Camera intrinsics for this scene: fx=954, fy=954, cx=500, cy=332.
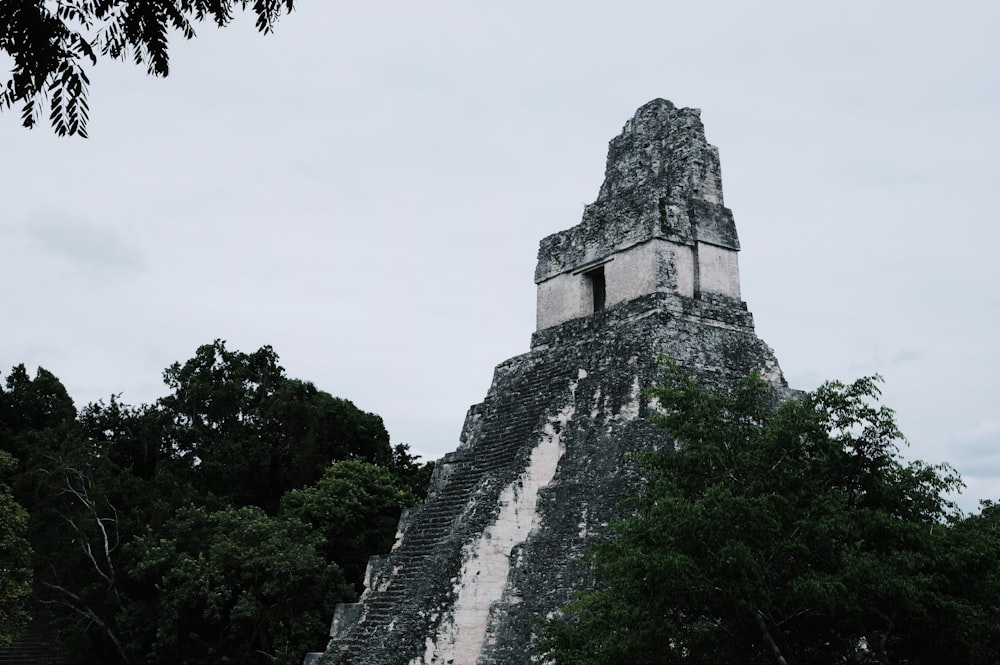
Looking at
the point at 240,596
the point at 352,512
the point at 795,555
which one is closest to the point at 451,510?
the point at 795,555

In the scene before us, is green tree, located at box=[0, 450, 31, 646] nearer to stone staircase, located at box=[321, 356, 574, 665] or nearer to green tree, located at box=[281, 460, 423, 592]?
green tree, located at box=[281, 460, 423, 592]

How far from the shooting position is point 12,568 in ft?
57.6

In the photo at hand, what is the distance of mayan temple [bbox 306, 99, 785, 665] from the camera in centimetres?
1045

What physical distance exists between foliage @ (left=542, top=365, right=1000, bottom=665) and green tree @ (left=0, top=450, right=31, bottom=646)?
532 inches

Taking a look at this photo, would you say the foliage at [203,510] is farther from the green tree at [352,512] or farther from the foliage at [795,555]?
the foliage at [795,555]

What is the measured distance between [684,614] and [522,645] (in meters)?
3.27

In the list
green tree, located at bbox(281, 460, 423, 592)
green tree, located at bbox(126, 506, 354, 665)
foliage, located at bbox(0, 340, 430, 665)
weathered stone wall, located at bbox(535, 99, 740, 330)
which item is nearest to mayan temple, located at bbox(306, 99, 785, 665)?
weathered stone wall, located at bbox(535, 99, 740, 330)

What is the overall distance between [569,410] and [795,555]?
5.11m

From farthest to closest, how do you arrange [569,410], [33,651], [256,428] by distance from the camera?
[256,428] → [33,651] → [569,410]

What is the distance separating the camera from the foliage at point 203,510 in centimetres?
1741

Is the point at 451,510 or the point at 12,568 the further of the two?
the point at 12,568

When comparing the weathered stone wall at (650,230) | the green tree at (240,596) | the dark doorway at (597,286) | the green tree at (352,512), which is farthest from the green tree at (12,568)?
the dark doorway at (597,286)

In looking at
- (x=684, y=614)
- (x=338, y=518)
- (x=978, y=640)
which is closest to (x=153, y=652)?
(x=338, y=518)

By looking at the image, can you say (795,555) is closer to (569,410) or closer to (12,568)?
(569,410)
